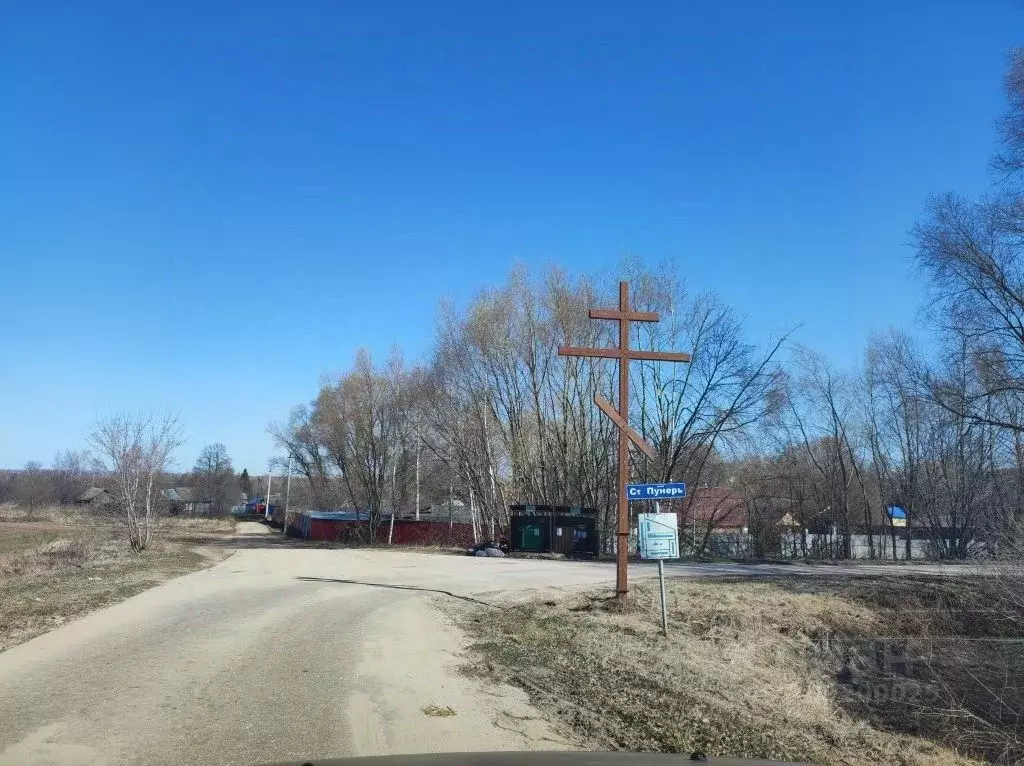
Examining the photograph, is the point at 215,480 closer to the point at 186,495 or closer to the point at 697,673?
the point at 186,495

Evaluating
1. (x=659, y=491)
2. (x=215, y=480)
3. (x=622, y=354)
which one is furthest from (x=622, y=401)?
(x=215, y=480)

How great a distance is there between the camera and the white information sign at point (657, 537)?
452 inches

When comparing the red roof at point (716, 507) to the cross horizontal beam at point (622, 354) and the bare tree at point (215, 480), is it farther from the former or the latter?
the bare tree at point (215, 480)

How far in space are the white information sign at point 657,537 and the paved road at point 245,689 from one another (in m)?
3.18

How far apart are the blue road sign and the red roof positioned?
89.7ft

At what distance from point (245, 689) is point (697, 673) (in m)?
5.30

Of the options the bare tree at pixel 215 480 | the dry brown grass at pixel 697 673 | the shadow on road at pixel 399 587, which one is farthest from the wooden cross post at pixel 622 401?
the bare tree at pixel 215 480

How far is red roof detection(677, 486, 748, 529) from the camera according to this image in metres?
38.9

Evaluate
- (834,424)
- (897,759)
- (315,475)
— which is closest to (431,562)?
(897,759)

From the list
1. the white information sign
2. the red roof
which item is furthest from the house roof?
the white information sign

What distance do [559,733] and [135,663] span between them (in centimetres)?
487

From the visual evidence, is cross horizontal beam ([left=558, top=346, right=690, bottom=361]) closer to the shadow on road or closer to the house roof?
the shadow on road

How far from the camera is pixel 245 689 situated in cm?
702

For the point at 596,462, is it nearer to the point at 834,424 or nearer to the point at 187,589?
the point at 834,424
